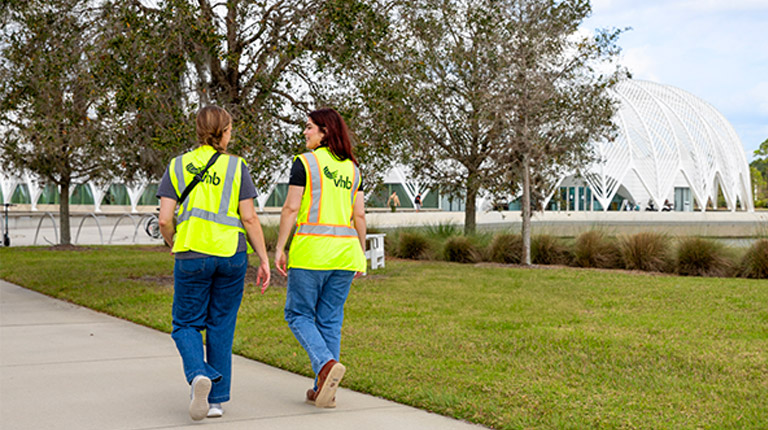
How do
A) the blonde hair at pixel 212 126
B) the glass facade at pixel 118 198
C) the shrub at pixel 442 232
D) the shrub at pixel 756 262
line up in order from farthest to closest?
the glass facade at pixel 118 198
the shrub at pixel 442 232
the shrub at pixel 756 262
the blonde hair at pixel 212 126

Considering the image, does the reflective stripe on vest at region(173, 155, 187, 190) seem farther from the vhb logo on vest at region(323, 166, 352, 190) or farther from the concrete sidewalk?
the concrete sidewalk

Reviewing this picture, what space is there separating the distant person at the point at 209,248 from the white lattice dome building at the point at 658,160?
6269 cm

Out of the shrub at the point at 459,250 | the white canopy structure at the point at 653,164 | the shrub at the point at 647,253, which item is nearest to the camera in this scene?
the shrub at the point at 647,253

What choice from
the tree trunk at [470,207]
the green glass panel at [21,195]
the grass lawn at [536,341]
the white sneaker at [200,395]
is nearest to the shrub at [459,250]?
the tree trunk at [470,207]

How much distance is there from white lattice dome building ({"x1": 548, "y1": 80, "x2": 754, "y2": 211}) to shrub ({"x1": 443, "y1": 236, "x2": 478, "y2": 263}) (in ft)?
161

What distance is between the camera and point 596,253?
646 inches

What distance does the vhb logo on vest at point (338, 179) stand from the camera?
15.7 feet

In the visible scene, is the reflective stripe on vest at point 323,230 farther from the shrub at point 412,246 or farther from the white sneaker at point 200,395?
the shrub at point 412,246

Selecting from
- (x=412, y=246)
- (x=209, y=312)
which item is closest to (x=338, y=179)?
(x=209, y=312)

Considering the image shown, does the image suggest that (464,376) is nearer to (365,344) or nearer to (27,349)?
(365,344)

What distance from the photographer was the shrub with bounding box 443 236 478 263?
1777 centimetres

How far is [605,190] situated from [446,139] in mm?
51844

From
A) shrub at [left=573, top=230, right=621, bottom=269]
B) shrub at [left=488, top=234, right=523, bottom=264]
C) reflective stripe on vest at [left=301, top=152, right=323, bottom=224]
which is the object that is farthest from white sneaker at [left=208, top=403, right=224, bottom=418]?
shrub at [left=488, top=234, right=523, bottom=264]

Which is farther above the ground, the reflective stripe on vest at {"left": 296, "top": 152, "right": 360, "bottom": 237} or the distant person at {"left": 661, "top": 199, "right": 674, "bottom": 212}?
the distant person at {"left": 661, "top": 199, "right": 674, "bottom": 212}
